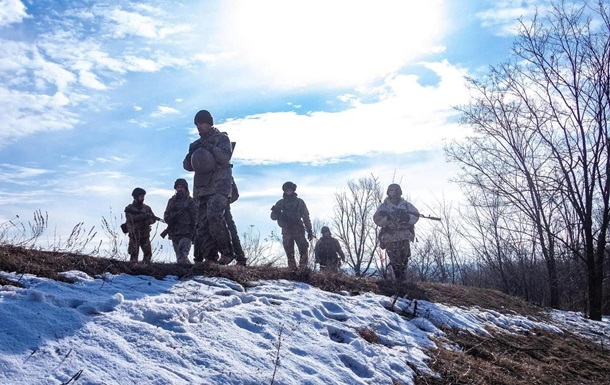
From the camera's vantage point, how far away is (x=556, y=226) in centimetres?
1571

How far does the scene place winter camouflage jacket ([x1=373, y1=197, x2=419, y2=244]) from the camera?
27.2 ft

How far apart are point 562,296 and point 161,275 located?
2455 centimetres

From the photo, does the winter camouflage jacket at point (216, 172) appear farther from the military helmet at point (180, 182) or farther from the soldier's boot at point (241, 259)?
the military helmet at point (180, 182)

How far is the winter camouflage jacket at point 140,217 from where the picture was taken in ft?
27.9

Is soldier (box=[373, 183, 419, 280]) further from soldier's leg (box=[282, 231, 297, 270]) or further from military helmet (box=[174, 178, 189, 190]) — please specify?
military helmet (box=[174, 178, 189, 190])

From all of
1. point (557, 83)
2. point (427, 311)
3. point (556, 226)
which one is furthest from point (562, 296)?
point (427, 311)

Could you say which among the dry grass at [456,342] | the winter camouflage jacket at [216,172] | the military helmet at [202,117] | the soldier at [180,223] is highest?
the military helmet at [202,117]

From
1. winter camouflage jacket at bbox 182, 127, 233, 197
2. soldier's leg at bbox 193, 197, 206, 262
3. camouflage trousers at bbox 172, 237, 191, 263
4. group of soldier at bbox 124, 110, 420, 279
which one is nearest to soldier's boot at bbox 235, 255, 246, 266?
group of soldier at bbox 124, 110, 420, 279

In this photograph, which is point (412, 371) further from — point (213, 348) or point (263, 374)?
point (213, 348)

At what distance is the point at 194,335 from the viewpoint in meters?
3.24

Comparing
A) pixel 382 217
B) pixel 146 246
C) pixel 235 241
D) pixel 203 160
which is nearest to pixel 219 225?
pixel 235 241

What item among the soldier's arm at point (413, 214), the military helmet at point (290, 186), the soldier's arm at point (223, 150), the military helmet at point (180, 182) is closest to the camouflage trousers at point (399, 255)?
the soldier's arm at point (413, 214)

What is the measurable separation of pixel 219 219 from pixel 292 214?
11.1 feet

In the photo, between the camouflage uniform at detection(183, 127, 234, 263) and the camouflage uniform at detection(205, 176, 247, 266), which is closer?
the camouflage uniform at detection(183, 127, 234, 263)
